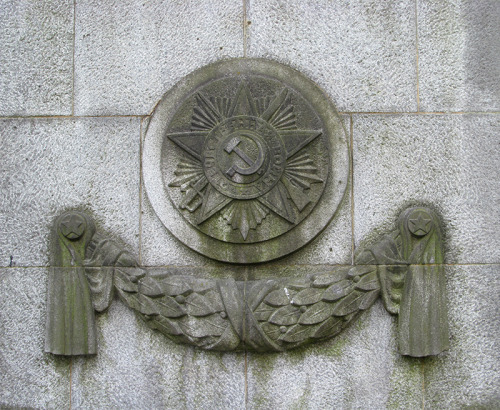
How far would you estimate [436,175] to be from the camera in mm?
4484

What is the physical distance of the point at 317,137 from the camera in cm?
440

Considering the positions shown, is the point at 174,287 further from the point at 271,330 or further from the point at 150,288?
the point at 271,330

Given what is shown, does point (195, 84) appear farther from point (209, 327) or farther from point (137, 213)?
point (209, 327)

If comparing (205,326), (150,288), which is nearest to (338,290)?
(205,326)

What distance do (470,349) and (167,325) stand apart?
2.46 meters

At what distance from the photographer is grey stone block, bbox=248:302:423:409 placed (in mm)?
4336

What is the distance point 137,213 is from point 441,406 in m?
2.94

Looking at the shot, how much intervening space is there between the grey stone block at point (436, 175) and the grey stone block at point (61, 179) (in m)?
1.93

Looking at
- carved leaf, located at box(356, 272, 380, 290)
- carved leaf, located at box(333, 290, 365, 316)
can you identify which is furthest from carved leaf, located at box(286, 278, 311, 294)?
carved leaf, located at box(356, 272, 380, 290)

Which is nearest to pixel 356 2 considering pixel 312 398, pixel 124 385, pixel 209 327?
pixel 209 327

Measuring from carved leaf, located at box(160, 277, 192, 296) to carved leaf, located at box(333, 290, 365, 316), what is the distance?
1.19m

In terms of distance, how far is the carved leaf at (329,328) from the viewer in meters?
4.24

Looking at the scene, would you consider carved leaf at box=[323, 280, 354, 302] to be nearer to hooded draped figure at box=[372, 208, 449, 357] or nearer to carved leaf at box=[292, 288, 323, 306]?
carved leaf at box=[292, 288, 323, 306]

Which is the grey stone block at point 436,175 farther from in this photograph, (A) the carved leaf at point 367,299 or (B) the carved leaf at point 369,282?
(A) the carved leaf at point 367,299
